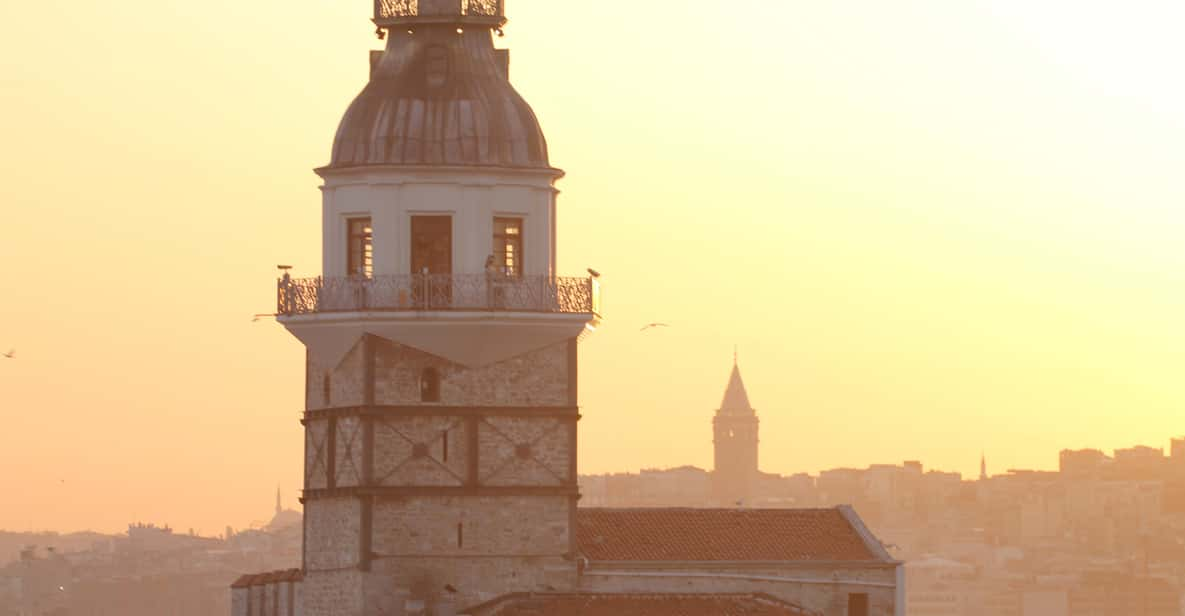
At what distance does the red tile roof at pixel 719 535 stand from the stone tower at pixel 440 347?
2.48m

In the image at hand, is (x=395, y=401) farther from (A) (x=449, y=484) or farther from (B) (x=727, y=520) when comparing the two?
(B) (x=727, y=520)

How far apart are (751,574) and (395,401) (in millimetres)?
8528

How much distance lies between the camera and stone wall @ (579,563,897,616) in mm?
85750

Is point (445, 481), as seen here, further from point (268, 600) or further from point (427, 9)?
point (427, 9)

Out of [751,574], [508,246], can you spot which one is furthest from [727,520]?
[508,246]

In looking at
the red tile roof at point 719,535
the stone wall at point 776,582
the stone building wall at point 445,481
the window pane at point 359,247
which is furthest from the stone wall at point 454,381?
the stone wall at point 776,582

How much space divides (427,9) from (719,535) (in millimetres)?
12642

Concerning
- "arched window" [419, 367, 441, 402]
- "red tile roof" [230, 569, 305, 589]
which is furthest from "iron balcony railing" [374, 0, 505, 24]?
"red tile roof" [230, 569, 305, 589]

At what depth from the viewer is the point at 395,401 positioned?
84375mm

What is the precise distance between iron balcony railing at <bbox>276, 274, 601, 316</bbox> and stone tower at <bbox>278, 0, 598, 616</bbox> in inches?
1.6

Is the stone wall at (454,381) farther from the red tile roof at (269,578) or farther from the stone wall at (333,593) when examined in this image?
the red tile roof at (269,578)

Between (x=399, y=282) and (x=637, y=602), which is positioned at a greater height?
(x=399, y=282)

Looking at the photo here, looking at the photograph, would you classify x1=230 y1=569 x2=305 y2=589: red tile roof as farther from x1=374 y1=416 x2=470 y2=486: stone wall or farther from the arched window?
the arched window

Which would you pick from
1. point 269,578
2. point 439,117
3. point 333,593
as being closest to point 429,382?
point 333,593
